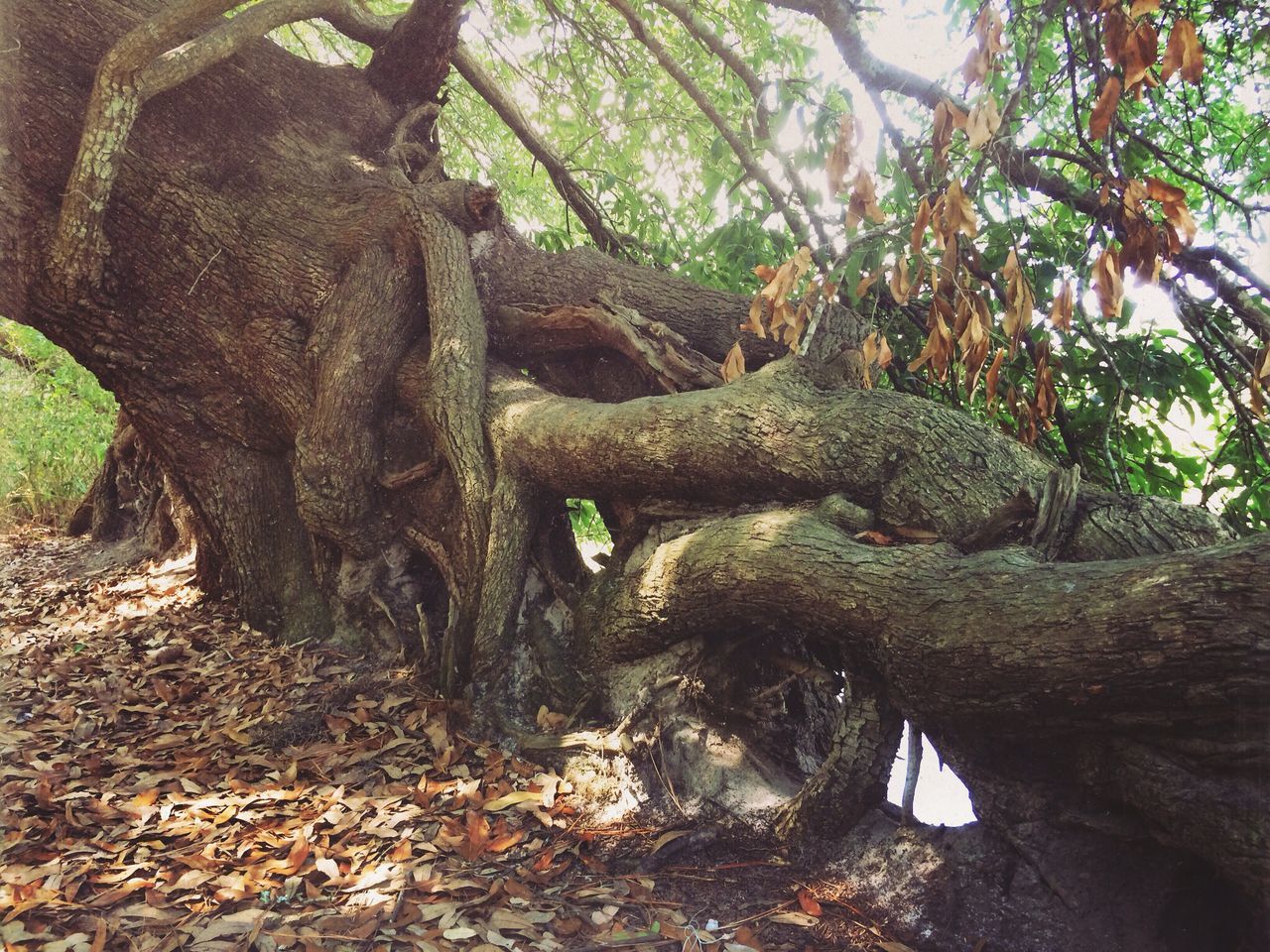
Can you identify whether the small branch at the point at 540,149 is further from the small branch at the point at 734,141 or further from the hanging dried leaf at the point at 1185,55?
the hanging dried leaf at the point at 1185,55

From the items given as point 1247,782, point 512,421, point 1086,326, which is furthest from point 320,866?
point 1086,326

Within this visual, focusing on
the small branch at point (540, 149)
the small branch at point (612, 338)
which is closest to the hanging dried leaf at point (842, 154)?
the small branch at point (612, 338)

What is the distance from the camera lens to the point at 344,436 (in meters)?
3.72

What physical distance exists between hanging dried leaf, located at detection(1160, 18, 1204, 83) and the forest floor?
2.09m

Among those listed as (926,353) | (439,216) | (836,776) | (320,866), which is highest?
(439,216)

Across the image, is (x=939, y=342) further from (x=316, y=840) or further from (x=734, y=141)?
(x=734, y=141)

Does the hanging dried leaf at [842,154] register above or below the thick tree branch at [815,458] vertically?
above

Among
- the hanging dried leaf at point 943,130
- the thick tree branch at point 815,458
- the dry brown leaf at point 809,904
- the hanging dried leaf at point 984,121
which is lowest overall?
the dry brown leaf at point 809,904

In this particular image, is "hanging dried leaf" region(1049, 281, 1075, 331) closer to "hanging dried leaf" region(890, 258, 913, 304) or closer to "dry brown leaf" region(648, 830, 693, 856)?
"hanging dried leaf" region(890, 258, 913, 304)

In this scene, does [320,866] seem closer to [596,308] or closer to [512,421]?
[512,421]

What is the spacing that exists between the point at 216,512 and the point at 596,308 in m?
2.17

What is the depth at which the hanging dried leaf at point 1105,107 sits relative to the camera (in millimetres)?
1520

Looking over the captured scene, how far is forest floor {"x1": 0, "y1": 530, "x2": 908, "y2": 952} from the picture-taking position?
2.12m

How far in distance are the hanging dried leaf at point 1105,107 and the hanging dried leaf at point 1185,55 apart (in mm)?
84
